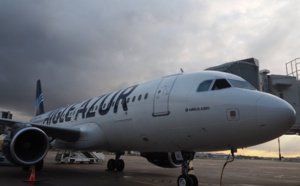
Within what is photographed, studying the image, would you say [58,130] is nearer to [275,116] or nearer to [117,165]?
[117,165]

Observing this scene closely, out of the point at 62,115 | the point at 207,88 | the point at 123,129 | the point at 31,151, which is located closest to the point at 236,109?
the point at 207,88

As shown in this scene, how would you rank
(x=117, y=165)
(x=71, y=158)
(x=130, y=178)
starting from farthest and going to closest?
1. (x=71, y=158)
2. (x=117, y=165)
3. (x=130, y=178)

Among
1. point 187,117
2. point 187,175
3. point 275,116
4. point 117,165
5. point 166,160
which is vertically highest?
point 187,117

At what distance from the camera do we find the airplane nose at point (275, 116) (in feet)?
22.7

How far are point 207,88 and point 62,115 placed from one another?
10.6m

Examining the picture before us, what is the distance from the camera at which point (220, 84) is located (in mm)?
8266

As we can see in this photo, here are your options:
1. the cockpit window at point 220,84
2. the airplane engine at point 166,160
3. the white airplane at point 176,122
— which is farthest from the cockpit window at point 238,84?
the airplane engine at point 166,160

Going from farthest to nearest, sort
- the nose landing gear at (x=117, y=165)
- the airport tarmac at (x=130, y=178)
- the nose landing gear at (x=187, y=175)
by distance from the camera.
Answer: the nose landing gear at (x=117, y=165) → the airport tarmac at (x=130, y=178) → the nose landing gear at (x=187, y=175)

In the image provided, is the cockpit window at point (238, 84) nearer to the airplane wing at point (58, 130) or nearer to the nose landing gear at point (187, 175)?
the nose landing gear at point (187, 175)

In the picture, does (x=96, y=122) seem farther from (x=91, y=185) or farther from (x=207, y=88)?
(x=207, y=88)

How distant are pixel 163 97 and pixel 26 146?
19.5 feet

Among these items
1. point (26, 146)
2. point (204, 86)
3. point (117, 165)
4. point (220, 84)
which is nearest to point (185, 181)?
point (204, 86)

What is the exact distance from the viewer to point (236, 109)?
24.2 feet

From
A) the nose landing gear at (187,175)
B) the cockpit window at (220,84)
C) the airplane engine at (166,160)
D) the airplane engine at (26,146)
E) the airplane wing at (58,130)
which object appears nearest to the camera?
the cockpit window at (220,84)
